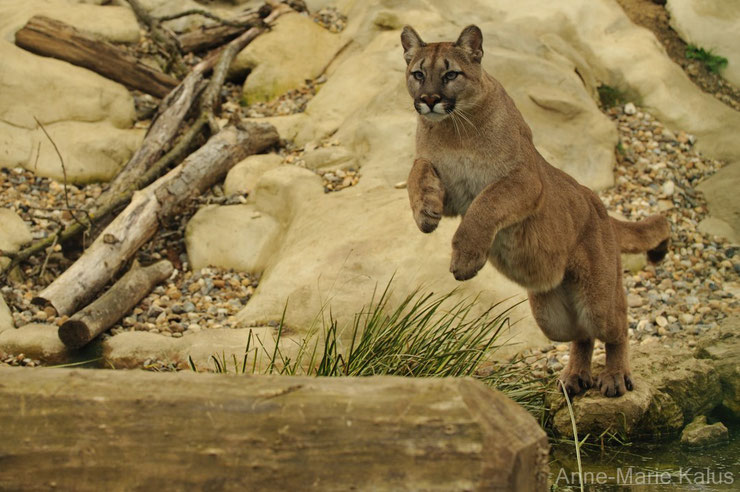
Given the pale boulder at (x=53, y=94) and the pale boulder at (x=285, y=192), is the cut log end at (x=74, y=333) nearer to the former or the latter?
the pale boulder at (x=285, y=192)

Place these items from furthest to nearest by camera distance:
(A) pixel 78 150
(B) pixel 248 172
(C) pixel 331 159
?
(A) pixel 78 150
(B) pixel 248 172
(C) pixel 331 159

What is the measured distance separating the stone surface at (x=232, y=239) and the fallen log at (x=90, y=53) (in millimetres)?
3255

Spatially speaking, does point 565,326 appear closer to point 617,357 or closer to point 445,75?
point 617,357

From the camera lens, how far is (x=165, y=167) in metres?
11.0

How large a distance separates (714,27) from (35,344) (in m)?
10.3

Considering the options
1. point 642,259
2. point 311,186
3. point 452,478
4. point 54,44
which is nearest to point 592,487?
point 452,478

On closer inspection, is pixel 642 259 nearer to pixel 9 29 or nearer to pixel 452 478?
pixel 452 478

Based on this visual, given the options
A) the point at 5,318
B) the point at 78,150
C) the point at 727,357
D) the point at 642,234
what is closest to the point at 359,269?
the point at 642,234

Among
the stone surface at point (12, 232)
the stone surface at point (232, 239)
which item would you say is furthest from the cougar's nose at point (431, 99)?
the stone surface at point (12, 232)

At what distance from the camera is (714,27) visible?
1271 centimetres

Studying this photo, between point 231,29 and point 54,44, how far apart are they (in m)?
2.73

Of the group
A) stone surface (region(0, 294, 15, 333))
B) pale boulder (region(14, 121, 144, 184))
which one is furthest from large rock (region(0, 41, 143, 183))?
stone surface (region(0, 294, 15, 333))

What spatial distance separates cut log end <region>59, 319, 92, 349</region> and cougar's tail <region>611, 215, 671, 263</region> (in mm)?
4933

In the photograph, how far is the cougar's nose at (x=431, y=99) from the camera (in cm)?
510
